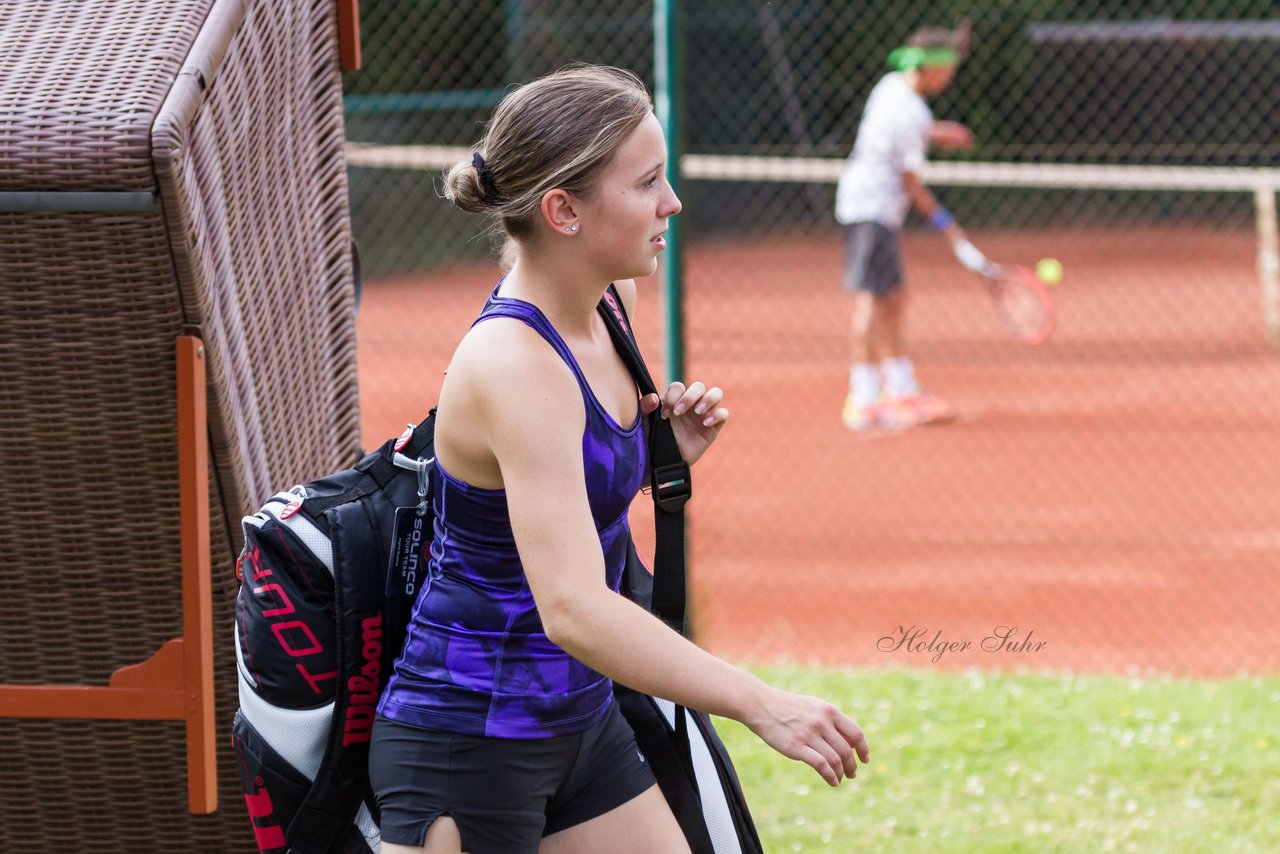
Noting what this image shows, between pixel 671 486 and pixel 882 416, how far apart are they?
26.9 feet

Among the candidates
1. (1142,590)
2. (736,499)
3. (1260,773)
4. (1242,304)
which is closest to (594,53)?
(1242,304)

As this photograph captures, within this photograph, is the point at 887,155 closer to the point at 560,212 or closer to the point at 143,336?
the point at 143,336

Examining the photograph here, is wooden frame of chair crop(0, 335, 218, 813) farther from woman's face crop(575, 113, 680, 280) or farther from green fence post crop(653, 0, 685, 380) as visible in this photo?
green fence post crop(653, 0, 685, 380)

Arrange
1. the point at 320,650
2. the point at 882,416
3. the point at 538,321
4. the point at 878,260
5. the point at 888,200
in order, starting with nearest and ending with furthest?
the point at 538,321 < the point at 320,650 < the point at 878,260 < the point at 888,200 < the point at 882,416

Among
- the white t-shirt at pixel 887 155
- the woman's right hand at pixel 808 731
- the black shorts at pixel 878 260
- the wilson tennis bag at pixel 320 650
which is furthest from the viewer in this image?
the black shorts at pixel 878 260

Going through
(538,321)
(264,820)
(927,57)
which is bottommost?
(927,57)

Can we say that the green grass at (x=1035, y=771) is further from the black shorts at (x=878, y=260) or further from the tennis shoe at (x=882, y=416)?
the tennis shoe at (x=882, y=416)

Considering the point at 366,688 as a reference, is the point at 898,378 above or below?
below

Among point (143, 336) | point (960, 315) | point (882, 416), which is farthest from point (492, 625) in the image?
point (960, 315)

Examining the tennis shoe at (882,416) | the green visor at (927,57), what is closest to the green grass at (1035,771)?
the tennis shoe at (882,416)

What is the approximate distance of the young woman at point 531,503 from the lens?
6.05 ft

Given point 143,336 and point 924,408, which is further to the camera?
point 924,408

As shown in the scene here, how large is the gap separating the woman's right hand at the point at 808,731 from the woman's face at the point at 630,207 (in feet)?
1.94

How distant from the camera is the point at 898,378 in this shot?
10.2m
